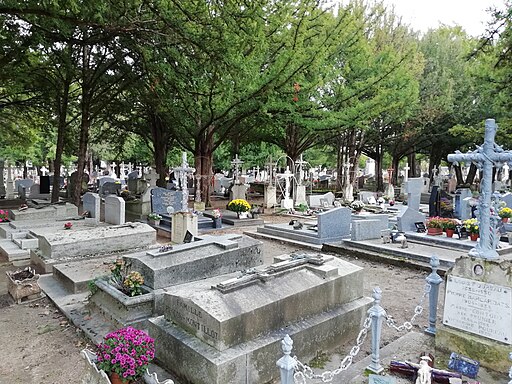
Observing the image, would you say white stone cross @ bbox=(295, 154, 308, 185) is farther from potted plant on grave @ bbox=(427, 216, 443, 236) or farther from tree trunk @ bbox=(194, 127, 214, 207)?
potted plant on grave @ bbox=(427, 216, 443, 236)

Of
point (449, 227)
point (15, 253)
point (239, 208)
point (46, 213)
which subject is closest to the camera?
point (15, 253)

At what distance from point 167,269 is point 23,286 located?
3.35 meters

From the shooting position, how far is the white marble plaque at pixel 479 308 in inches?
180

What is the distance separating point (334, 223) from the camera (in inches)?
513

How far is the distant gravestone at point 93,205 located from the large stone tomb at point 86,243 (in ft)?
12.7

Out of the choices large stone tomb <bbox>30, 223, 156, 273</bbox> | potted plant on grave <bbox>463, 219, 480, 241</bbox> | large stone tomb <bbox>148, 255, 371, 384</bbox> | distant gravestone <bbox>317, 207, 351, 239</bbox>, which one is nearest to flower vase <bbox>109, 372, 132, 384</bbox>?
large stone tomb <bbox>148, 255, 371, 384</bbox>

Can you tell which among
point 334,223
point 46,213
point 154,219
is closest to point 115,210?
point 154,219

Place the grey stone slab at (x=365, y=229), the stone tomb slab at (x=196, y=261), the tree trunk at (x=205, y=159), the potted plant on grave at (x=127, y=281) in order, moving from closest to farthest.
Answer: the potted plant on grave at (x=127, y=281) < the stone tomb slab at (x=196, y=261) < the grey stone slab at (x=365, y=229) < the tree trunk at (x=205, y=159)

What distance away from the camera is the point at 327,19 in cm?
2120

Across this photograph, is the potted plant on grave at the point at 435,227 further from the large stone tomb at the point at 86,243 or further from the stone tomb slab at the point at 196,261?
the large stone tomb at the point at 86,243

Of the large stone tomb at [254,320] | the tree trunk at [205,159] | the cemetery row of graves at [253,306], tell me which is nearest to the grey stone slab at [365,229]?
the cemetery row of graves at [253,306]

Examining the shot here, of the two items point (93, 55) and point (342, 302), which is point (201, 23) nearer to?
point (342, 302)

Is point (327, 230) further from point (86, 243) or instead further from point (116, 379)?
point (116, 379)

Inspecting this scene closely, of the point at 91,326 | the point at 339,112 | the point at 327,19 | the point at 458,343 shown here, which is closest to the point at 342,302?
the point at 458,343
